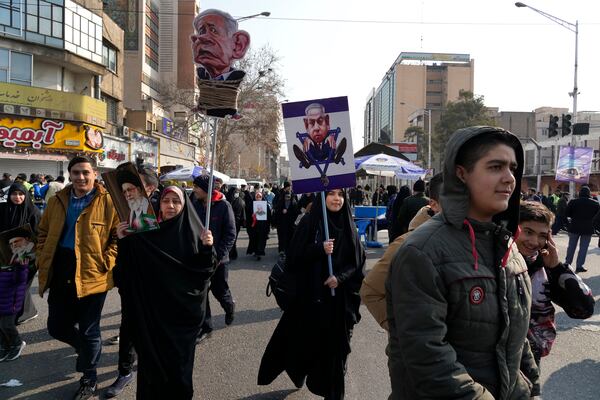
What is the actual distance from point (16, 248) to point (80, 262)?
123 centimetres

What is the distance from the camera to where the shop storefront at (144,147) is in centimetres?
3478

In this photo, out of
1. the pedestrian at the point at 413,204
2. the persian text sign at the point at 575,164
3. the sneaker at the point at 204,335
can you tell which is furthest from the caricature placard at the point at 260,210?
the persian text sign at the point at 575,164

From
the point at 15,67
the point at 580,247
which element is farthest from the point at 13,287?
the point at 15,67

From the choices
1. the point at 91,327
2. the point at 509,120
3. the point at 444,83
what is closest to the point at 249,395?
the point at 91,327

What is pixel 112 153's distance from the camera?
101ft

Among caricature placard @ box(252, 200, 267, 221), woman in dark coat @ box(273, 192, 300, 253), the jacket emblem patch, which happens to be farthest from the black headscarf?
caricature placard @ box(252, 200, 267, 221)

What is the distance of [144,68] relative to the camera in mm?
45906

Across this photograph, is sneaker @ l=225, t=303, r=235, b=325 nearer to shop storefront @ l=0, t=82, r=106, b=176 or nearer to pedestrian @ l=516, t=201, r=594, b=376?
pedestrian @ l=516, t=201, r=594, b=376

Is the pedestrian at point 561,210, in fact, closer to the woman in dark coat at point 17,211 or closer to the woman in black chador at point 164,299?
the woman in black chador at point 164,299

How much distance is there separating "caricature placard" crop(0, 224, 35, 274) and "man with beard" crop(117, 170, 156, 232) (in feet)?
5.95

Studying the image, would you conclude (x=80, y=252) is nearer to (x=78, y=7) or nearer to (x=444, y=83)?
(x=78, y=7)

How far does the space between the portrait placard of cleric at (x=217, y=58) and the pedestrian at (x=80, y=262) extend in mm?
1346

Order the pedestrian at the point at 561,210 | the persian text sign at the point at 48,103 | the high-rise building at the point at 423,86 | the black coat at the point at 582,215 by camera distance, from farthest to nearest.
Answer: the high-rise building at the point at 423,86 → the persian text sign at the point at 48,103 → the pedestrian at the point at 561,210 → the black coat at the point at 582,215

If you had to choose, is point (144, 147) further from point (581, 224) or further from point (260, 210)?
point (581, 224)
